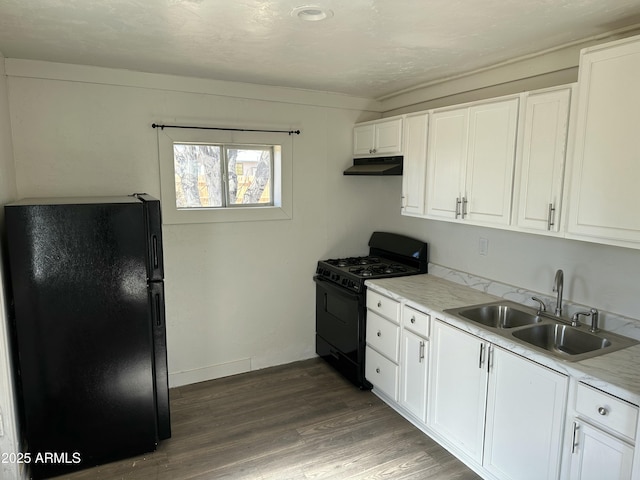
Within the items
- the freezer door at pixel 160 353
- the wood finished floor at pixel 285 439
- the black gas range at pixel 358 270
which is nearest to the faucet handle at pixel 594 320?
the wood finished floor at pixel 285 439

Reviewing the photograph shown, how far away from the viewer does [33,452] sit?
2.46 metres

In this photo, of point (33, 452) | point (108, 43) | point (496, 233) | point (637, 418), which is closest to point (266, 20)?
point (108, 43)

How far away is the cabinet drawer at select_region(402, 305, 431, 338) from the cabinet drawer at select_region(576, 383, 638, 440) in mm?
1026

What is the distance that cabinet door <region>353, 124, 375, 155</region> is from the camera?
150 inches

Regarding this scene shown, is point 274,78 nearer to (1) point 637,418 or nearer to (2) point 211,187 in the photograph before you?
(2) point 211,187

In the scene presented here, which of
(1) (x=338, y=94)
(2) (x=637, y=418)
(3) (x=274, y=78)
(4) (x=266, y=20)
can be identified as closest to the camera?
(2) (x=637, y=418)

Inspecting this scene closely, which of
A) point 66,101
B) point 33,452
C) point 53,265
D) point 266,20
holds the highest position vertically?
point 266,20

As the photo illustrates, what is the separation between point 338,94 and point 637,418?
3229 mm

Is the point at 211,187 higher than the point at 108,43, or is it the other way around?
the point at 108,43

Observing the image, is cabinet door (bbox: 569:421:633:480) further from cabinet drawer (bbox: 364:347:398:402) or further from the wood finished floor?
cabinet drawer (bbox: 364:347:398:402)

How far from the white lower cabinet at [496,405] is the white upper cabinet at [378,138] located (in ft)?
5.19

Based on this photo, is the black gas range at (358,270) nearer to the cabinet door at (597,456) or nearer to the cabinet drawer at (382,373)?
the cabinet drawer at (382,373)

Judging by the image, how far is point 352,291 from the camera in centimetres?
349

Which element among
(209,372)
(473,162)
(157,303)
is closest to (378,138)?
(473,162)
